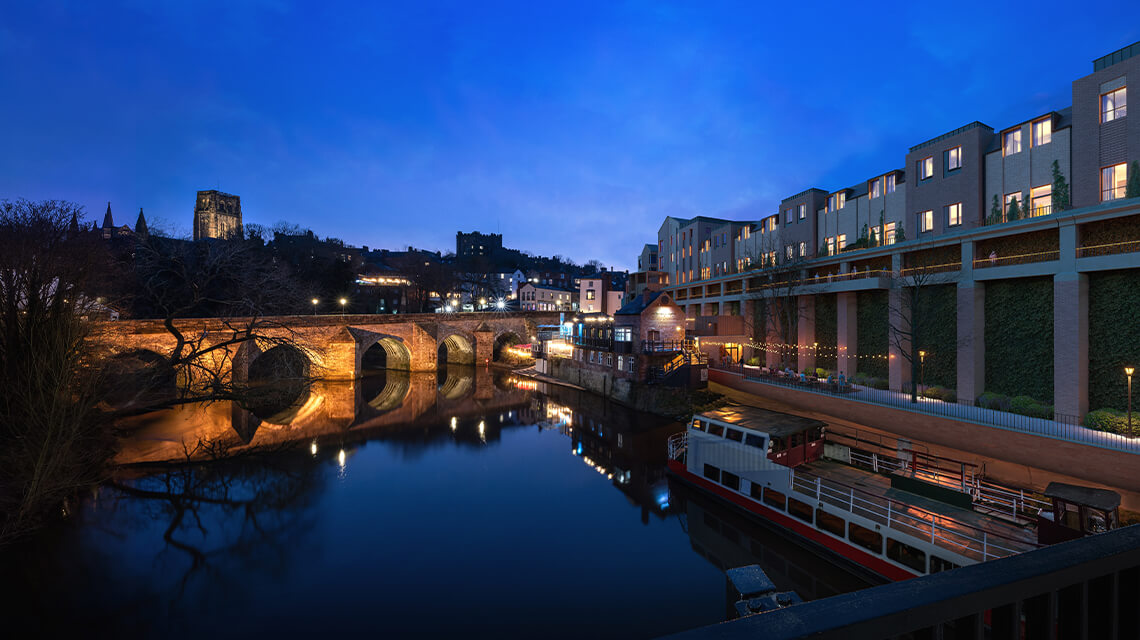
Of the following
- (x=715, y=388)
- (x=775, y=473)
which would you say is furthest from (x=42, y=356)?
(x=715, y=388)

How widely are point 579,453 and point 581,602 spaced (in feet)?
46.3

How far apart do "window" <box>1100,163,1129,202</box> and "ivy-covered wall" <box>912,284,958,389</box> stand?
6.71 meters

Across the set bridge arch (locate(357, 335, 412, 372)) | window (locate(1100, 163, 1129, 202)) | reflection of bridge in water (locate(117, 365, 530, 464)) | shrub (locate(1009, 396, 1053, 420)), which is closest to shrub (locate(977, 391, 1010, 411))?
shrub (locate(1009, 396, 1053, 420))

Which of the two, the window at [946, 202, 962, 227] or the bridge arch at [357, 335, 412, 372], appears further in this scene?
the bridge arch at [357, 335, 412, 372]

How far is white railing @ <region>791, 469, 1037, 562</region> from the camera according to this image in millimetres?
11898

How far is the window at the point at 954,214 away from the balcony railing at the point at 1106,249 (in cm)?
852

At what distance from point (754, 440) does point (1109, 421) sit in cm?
1282

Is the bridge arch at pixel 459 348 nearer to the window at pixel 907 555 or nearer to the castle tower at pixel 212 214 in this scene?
the window at pixel 907 555

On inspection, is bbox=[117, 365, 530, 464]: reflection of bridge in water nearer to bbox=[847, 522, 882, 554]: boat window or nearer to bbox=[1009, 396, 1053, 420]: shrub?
bbox=[847, 522, 882, 554]: boat window

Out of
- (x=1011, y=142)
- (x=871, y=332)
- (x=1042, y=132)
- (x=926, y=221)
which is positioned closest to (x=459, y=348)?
(x=871, y=332)

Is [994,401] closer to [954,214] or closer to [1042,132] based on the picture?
[954,214]

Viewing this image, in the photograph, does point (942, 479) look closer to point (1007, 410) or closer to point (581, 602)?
A: point (1007, 410)

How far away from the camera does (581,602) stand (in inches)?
535

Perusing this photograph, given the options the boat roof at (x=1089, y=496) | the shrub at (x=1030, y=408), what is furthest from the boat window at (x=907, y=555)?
the shrub at (x=1030, y=408)
